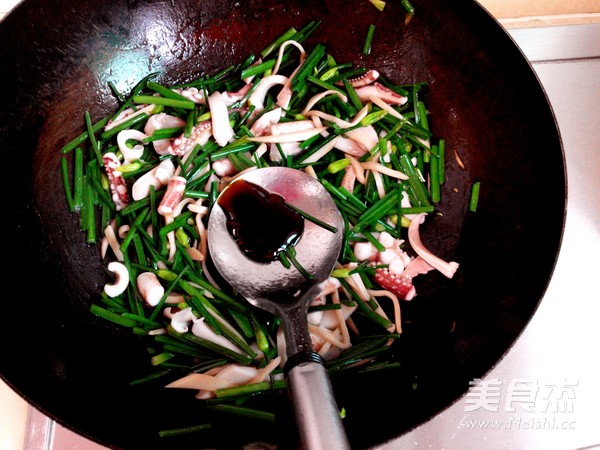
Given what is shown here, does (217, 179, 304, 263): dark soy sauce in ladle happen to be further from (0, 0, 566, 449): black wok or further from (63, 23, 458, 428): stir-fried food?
(0, 0, 566, 449): black wok

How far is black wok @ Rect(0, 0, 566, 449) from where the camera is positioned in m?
1.27

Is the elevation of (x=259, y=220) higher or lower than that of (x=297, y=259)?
higher

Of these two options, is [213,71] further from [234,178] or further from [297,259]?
[297,259]

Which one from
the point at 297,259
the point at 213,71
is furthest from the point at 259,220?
the point at 213,71

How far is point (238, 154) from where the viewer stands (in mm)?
1605

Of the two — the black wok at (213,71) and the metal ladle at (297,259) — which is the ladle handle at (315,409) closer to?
the metal ladle at (297,259)

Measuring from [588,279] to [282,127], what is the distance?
1.12 m

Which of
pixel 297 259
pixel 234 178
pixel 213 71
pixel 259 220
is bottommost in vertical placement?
pixel 297 259

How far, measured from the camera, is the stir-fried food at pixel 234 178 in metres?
1.44

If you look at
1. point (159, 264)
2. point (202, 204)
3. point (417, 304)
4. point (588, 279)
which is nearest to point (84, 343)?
point (159, 264)

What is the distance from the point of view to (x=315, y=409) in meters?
1.04

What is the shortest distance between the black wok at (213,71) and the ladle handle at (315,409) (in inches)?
7.5

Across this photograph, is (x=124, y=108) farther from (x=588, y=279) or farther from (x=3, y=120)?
(x=588, y=279)

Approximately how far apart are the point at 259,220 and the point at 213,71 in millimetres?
598
